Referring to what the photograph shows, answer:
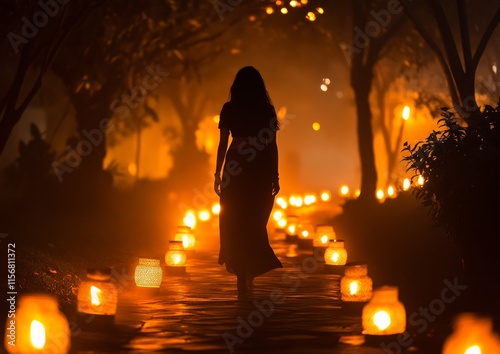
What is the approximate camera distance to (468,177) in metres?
13.0

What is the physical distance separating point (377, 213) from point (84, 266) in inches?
327

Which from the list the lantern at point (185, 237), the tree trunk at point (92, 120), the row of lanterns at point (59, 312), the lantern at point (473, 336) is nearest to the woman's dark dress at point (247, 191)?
the row of lanterns at point (59, 312)

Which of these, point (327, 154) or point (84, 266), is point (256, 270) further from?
point (327, 154)

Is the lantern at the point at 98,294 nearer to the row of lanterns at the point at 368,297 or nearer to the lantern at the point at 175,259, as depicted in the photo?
the row of lanterns at the point at 368,297

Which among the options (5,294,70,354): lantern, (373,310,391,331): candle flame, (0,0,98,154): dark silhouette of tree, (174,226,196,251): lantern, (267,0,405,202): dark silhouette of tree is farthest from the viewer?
(267,0,405,202): dark silhouette of tree

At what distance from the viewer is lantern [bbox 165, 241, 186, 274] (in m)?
16.9

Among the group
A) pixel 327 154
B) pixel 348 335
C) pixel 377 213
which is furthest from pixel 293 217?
pixel 327 154

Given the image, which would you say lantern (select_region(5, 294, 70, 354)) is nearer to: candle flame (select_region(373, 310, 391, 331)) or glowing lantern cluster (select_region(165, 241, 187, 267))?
candle flame (select_region(373, 310, 391, 331))

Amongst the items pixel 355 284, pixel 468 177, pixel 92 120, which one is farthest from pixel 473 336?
pixel 92 120

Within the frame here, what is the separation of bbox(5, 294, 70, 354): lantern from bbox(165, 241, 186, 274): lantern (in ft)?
25.1

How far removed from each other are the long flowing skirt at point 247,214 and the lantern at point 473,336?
5467 millimetres

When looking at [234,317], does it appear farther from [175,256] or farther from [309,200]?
[309,200]

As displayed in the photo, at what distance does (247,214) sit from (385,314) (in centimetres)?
408

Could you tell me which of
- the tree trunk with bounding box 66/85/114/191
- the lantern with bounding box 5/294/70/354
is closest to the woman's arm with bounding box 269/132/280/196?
the lantern with bounding box 5/294/70/354
